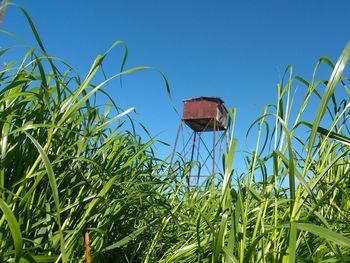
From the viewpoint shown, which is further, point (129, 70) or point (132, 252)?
point (132, 252)

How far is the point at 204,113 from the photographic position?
9.38m

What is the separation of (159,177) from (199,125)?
8.85 meters

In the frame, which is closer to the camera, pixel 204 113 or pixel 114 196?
pixel 114 196

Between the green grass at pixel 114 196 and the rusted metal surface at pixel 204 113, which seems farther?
the rusted metal surface at pixel 204 113

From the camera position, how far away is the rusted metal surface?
30.7ft

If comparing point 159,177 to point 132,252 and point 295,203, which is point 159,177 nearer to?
point 132,252

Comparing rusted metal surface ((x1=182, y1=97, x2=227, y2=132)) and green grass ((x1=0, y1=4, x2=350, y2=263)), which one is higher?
rusted metal surface ((x1=182, y1=97, x2=227, y2=132))

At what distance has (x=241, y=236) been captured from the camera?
0.55 meters

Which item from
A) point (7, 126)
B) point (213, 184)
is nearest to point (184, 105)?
point (213, 184)

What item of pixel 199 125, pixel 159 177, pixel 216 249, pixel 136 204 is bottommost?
pixel 216 249

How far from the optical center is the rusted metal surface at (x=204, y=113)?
9352mm

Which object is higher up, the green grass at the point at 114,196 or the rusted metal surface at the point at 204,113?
the rusted metal surface at the point at 204,113

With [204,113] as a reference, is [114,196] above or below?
below

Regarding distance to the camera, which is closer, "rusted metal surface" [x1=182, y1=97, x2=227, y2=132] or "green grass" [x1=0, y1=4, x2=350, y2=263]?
"green grass" [x1=0, y1=4, x2=350, y2=263]
